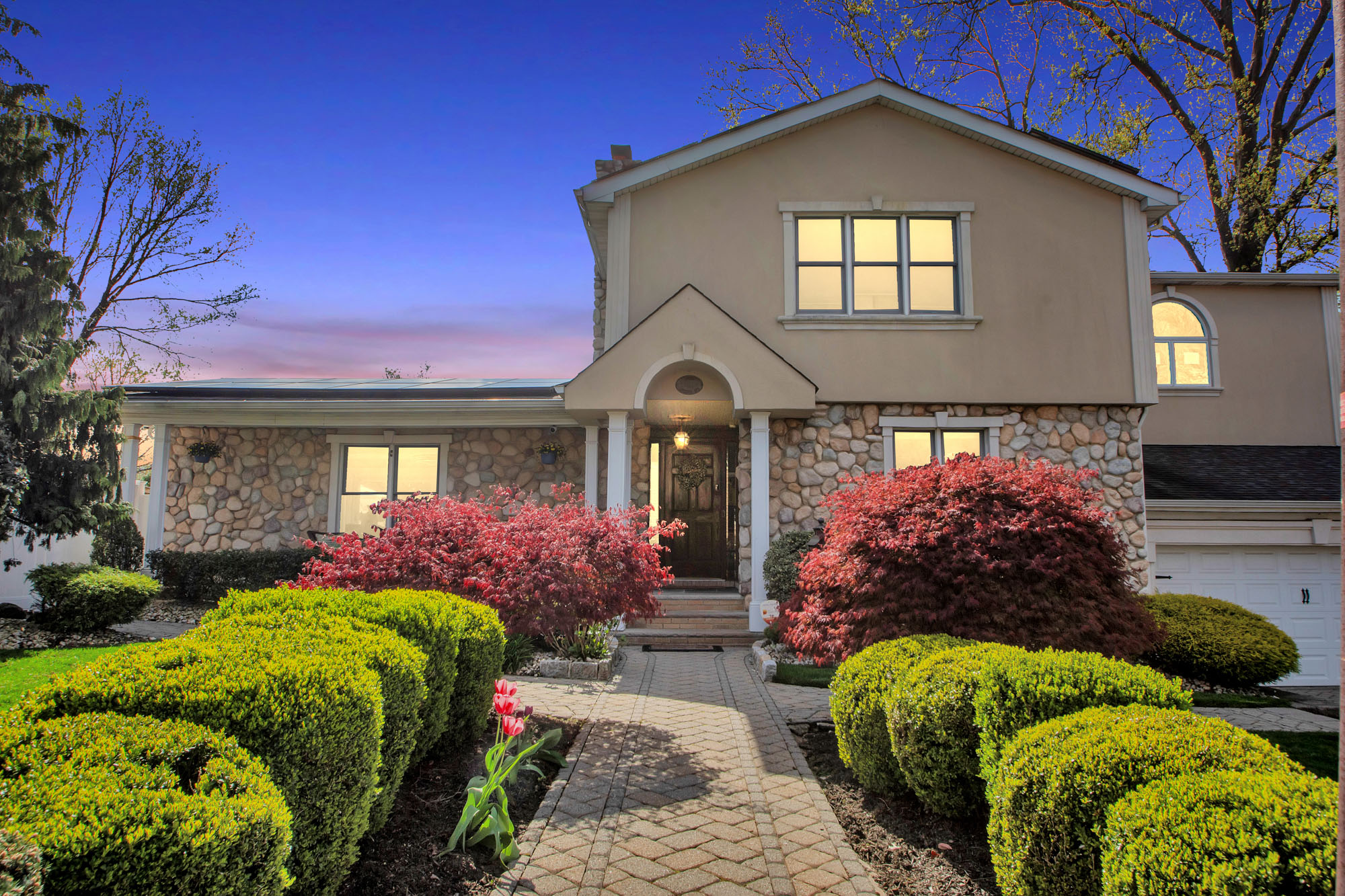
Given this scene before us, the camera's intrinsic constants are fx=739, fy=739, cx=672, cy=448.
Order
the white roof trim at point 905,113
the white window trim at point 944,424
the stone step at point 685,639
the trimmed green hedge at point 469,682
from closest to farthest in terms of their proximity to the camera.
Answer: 1. the trimmed green hedge at point 469,682
2. the stone step at point 685,639
3. the white window trim at point 944,424
4. the white roof trim at point 905,113

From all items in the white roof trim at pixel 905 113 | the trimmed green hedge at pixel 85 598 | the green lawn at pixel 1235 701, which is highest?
the white roof trim at pixel 905 113

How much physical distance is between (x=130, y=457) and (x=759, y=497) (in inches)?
405

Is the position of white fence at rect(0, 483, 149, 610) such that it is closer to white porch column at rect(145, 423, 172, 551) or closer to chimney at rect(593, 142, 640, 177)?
white porch column at rect(145, 423, 172, 551)

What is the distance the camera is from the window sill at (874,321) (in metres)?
10.3

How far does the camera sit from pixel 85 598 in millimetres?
8680

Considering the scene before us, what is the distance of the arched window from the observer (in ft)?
40.6

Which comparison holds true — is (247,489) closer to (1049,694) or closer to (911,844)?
(911,844)

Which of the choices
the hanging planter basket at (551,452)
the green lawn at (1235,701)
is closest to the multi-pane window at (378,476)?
the hanging planter basket at (551,452)

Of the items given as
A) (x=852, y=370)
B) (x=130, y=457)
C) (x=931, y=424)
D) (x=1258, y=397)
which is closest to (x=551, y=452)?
(x=852, y=370)

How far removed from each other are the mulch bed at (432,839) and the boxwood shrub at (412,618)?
0.67 ft

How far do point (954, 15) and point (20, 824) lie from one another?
21207mm

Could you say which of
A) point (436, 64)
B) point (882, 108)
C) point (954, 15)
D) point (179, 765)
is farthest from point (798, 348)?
point (954, 15)

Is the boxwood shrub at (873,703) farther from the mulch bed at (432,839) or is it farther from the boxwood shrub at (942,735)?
the mulch bed at (432,839)

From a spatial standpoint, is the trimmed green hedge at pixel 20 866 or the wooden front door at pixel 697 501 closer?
the trimmed green hedge at pixel 20 866
